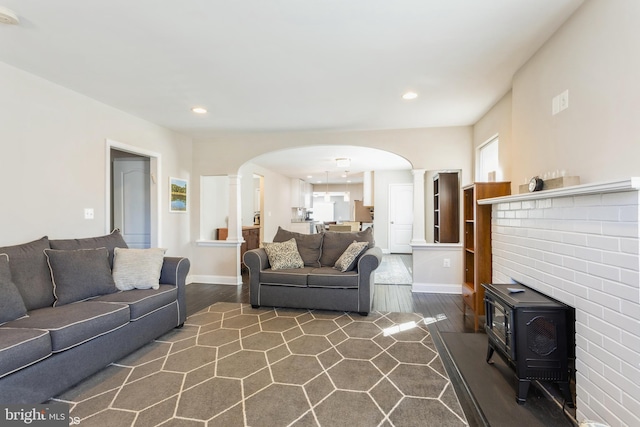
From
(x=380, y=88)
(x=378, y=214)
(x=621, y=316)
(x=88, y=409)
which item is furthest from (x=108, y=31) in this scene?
(x=378, y=214)

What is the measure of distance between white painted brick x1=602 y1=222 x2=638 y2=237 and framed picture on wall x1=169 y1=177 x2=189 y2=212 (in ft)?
15.8

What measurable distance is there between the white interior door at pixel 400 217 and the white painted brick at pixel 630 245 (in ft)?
23.1

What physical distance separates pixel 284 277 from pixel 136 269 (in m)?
1.57

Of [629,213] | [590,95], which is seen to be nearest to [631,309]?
[629,213]

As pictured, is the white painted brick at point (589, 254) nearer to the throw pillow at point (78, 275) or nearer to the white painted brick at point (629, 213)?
the white painted brick at point (629, 213)

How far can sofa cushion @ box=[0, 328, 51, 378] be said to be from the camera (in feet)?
5.29

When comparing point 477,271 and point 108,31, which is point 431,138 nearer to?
point 477,271

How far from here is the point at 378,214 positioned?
8469 millimetres

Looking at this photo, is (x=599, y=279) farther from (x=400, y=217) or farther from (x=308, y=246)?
(x=400, y=217)

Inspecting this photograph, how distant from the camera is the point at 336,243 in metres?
4.13

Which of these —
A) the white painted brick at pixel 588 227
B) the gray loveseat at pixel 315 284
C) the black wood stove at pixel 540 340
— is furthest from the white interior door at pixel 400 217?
the white painted brick at pixel 588 227

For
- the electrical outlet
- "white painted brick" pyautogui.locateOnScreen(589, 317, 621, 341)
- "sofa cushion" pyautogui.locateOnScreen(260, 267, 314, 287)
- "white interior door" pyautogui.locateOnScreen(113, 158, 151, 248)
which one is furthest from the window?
"white interior door" pyautogui.locateOnScreen(113, 158, 151, 248)

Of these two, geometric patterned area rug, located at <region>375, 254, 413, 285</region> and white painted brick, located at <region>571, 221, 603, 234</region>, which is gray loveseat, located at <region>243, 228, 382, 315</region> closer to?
geometric patterned area rug, located at <region>375, 254, 413, 285</region>

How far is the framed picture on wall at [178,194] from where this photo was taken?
14.8 ft
